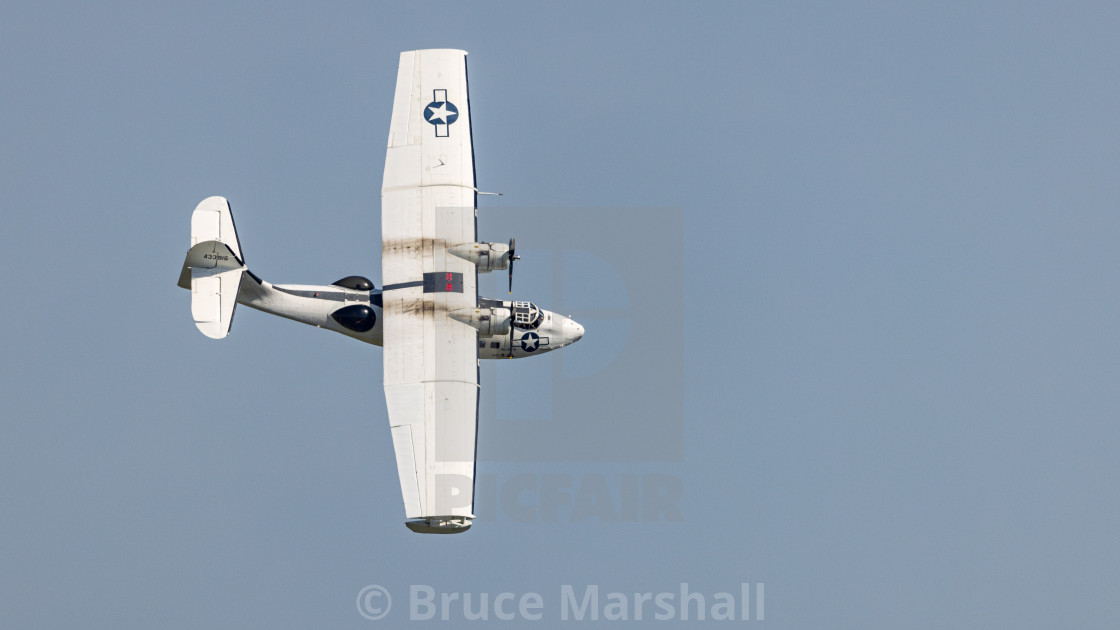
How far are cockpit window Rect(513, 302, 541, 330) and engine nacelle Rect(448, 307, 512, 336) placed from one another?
3.60 ft

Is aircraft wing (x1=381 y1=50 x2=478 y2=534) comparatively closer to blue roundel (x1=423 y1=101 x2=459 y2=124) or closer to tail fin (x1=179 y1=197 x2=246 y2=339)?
blue roundel (x1=423 y1=101 x2=459 y2=124)

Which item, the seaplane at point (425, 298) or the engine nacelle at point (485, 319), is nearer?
the seaplane at point (425, 298)

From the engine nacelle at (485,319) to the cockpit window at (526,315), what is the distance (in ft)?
3.60

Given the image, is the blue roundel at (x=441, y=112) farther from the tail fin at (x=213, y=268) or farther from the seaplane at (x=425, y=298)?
the tail fin at (x=213, y=268)

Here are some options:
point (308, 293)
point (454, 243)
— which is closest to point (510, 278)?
point (454, 243)

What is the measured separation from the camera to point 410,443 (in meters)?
58.0

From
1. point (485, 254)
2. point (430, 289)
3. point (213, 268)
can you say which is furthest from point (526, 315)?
point (213, 268)

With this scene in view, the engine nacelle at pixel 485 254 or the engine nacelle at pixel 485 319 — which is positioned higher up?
the engine nacelle at pixel 485 254

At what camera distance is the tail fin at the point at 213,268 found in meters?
58.7

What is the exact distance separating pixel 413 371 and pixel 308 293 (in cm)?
572

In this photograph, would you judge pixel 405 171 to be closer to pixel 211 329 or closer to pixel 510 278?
pixel 510 278

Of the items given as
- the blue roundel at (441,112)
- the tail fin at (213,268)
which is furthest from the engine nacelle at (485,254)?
the tail fin at (213,268)

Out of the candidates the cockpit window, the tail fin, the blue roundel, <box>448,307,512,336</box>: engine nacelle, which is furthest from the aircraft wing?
the tail fin

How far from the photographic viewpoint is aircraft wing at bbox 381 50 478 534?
57531 mm
